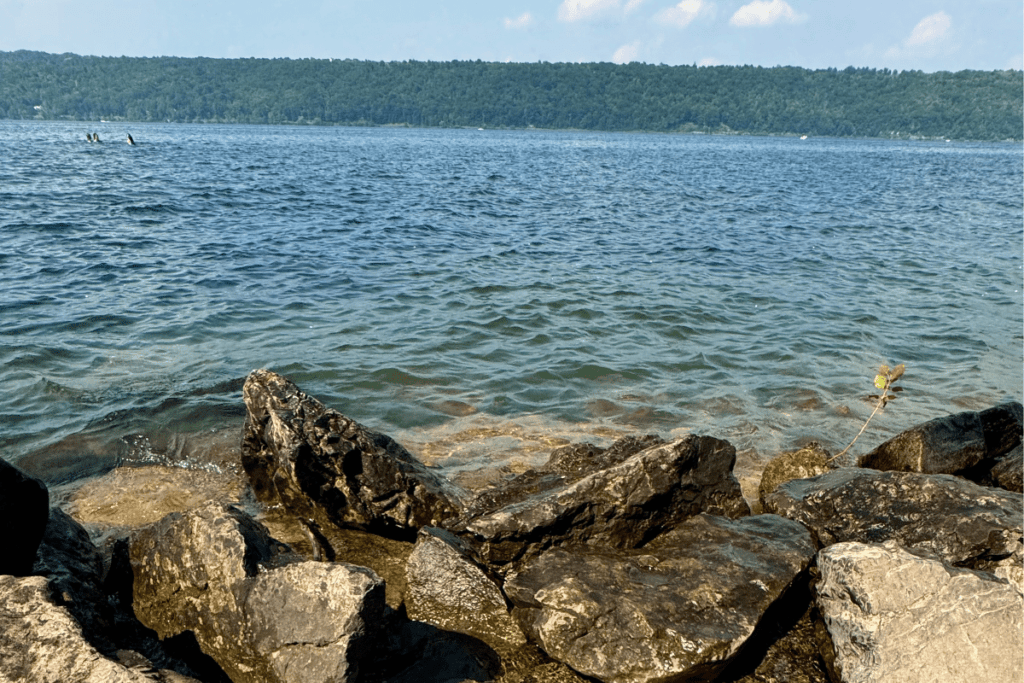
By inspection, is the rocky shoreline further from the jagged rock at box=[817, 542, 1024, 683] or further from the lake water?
the lake water

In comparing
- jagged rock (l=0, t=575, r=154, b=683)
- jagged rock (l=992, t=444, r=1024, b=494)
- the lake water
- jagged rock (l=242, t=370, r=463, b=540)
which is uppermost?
jagged rock (l=0, t=575, r=154, b=683)

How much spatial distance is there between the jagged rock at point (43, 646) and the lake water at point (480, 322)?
4.14 metres

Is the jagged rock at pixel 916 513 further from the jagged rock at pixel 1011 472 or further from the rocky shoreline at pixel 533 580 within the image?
the jagged rock at pixel 1011 472

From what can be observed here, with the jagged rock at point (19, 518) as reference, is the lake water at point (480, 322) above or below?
below

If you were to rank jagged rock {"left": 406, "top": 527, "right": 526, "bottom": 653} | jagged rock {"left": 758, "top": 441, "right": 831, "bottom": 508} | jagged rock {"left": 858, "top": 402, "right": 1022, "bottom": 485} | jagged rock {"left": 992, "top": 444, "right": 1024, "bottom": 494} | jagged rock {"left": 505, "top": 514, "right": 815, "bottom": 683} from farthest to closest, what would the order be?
jagged rock {"left": 758, "top": 441, "right": 831, "bottom": 508}, jagged rock {"left": 858, "top": 402, "right": 1022, "bottom": 485}, jagged rock {"left": 992, "top": 444, "right": 1024, "bottom": 494}, jagged rock {"left": 406, "top": 527, "right": 526, "bottom": 653}, jagged rock {"left": 505, "top": 514, "right": 815, "bottom": 683}

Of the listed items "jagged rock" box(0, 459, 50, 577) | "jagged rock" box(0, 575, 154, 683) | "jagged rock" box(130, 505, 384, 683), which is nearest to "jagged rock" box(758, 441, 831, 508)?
"jagged rock" box(130, 505, 384, 683)

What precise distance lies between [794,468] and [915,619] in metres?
3.11

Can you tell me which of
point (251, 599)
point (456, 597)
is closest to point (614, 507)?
point (456, 597)

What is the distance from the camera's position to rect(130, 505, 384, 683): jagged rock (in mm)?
3598

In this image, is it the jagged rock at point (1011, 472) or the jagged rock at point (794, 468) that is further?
the jagged rock at point (794, 468)

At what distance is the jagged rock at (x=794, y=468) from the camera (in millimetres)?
6602

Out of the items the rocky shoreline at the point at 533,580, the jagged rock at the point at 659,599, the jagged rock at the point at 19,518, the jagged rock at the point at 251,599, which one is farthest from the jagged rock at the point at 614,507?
the jagged rock at the point at 19,518

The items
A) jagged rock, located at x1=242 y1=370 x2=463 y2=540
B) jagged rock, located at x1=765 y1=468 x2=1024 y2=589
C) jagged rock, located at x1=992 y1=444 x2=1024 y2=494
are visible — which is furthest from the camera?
jagged rock, located at x1=992 y1=444 x2=1024 y2=494

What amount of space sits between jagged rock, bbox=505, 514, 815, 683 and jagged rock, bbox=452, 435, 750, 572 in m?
0.16
